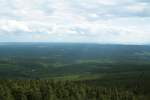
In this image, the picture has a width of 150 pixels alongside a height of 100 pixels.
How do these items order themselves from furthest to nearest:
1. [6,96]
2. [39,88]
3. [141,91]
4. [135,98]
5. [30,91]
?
[141,91], [135,98], [39,88], [30,91], [6,96]

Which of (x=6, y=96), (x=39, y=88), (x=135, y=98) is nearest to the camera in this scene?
(x=6, y=96)

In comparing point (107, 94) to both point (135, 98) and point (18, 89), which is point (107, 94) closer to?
point (135, 98)

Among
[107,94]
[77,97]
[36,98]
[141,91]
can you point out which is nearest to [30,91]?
[36,98]

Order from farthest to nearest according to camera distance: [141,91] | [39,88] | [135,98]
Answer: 1. [141,91]
2. [135,98]
3. [39,88]

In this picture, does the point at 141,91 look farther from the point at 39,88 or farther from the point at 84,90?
the point at 39,88

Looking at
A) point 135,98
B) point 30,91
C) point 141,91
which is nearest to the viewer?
point 30,91

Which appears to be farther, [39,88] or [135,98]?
[135,98]

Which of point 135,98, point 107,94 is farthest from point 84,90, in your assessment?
point 135,98

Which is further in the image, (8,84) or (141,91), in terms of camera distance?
(141,91)

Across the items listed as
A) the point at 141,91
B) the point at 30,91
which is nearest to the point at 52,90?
the point at 30,91
